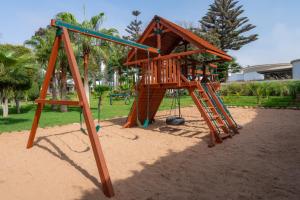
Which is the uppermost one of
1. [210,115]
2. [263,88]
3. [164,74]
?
[164,74]

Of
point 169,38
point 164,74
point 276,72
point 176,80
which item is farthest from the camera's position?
point 276,72

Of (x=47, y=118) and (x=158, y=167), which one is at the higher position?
(x=47, y=118)

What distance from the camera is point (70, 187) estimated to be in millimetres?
3764

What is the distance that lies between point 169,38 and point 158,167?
21.0 ft

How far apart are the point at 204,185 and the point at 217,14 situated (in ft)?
147

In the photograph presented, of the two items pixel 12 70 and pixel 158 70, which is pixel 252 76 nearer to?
pixel 158 70

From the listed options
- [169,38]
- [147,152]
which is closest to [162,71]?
[169,38]

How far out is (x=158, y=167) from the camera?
4.61 meters

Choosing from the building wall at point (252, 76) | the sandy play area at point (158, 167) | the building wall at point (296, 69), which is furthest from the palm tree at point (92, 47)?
the building wall at point (252, 76)

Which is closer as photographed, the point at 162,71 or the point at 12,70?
the point at 162,71

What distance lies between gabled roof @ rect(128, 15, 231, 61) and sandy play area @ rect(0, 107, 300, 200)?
9.50 ft

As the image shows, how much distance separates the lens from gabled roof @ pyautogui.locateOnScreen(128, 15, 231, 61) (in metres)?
7.33

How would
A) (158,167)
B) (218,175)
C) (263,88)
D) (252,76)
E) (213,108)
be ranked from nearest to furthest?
(218,175)
(158,167)
(213,108)
(263,88)
(252,76)

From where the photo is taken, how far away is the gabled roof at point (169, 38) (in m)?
7.33
